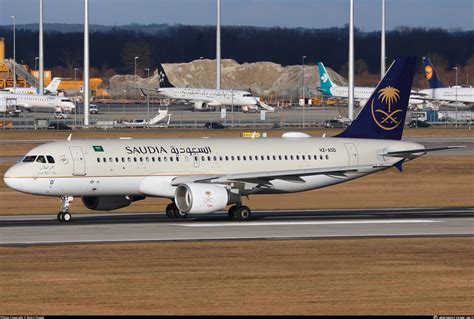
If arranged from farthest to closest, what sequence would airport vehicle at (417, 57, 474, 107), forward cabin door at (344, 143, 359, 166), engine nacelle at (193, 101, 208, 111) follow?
engine nacelle at (193, 101, 208, 111), airport vehicle at (417, 57, 474, 107), forward cabin door at (344, 143, 359, 166)

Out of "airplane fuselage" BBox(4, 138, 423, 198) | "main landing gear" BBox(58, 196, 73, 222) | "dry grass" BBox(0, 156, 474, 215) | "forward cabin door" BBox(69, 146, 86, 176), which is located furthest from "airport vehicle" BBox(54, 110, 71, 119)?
"forward cabin door" BBox(69, 146, 86, 176)

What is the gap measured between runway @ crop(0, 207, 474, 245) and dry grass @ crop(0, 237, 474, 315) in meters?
2.12

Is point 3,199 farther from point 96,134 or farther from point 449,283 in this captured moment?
point 96,134

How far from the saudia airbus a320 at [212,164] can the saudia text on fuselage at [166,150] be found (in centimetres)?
4

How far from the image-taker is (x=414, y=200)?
6247 centimetres

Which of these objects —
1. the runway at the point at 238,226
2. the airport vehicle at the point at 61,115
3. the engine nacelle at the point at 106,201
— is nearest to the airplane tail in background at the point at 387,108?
the runway at the point at 238,226

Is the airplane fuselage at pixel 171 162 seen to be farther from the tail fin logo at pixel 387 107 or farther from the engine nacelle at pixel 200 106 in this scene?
the engine nacelle at pixel 200 106

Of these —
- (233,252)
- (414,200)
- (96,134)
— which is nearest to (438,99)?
(96,134)

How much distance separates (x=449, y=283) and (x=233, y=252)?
8.85 m

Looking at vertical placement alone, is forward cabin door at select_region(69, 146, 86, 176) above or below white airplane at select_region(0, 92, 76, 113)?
below

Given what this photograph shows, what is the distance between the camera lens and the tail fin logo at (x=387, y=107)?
5762cm

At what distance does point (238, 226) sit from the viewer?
4866 centimetres

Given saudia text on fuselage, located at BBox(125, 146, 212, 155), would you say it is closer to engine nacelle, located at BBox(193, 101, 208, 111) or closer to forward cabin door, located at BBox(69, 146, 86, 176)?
forward cabin door, located at BBox(69, 146, 86, 176)

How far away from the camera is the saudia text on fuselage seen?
51812 millimetres
